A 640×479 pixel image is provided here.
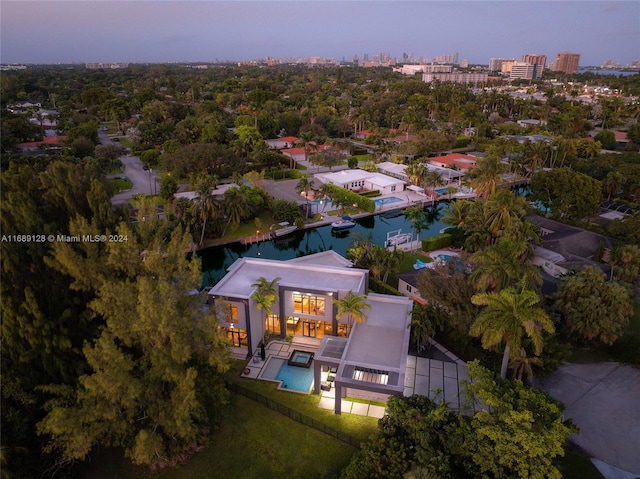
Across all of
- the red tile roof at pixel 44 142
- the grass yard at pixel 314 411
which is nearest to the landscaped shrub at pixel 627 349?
the grass yard at pixel 314 411

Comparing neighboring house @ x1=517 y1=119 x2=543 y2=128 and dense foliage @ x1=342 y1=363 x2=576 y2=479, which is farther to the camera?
neighboring house @ x1=517 y1=119 x2=543 y2=128

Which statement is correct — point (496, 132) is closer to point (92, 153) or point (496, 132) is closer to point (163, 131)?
point (163, 131)

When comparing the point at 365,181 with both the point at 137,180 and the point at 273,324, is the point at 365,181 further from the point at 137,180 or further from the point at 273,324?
the point at 273,324

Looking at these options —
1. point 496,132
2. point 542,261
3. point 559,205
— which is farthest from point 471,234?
point 496,132

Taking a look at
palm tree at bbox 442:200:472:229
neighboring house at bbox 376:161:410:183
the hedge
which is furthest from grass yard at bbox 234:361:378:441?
neighboring house at bbox 376:161:410:183

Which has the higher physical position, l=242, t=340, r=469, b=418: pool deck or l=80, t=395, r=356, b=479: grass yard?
l=242, t=340, r=469, b=418: pool deck

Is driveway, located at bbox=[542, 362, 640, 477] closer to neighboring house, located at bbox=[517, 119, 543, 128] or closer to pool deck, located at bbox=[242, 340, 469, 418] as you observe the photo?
pool deck, located at bbox=[242, 340, 469, 418]
